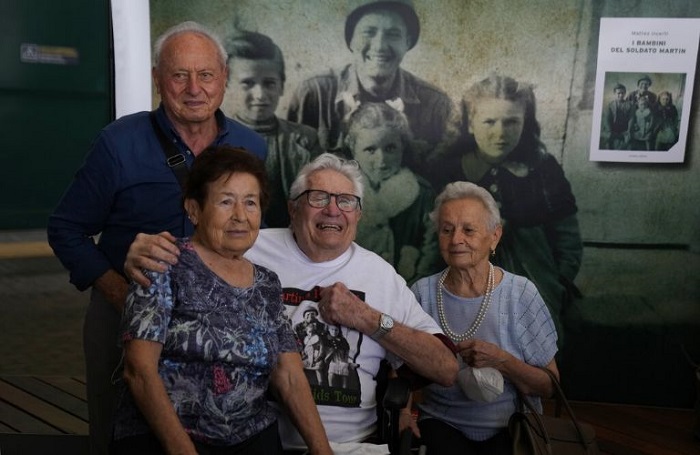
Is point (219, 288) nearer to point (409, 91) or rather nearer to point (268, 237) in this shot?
point (268, 237)

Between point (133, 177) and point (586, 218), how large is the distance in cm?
245

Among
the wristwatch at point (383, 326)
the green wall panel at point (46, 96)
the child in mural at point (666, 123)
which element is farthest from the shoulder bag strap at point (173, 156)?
the child in mural at point (666, 123)

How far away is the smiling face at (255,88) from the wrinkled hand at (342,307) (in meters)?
1.94

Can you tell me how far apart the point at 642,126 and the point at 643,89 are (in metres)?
0.18

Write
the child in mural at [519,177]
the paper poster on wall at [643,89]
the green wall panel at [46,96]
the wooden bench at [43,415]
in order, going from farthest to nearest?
the green wall panel at [46,96]
the child in mural at [519,177]
the paper poster on wall at [643,89]
the wooden bench at [43,415]

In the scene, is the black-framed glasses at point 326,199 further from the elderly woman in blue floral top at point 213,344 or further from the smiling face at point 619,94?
the smiling face at point 619,94

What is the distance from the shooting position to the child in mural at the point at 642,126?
3.93m

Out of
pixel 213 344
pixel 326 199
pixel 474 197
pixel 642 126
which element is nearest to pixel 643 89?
pixel 642 126

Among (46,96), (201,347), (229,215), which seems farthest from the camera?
(46,96)

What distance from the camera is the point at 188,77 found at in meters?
2.45

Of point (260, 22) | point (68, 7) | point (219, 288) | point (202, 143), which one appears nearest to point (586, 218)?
point (260, 22)

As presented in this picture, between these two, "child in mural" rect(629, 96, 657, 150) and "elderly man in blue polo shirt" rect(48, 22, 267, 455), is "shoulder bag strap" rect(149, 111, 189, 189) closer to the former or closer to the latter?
"elderly man in blue polo shirt" rect(48, 22, 267, 455)

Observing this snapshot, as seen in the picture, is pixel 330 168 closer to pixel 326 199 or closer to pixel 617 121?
pixel 326 199

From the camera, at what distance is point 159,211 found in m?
2.44
